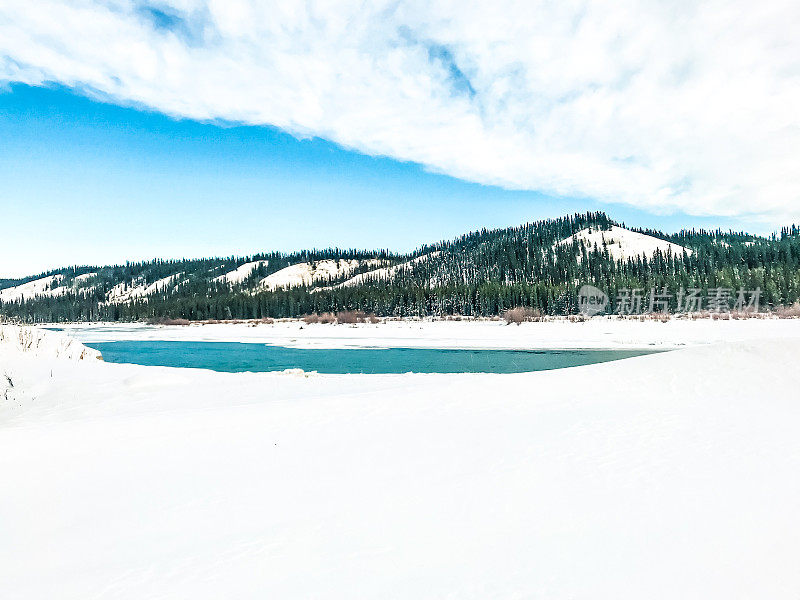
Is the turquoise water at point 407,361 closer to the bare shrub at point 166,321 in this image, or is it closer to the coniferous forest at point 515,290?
the coniferous forest at point 515,290

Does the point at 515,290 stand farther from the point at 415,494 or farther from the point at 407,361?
the point at 415,494

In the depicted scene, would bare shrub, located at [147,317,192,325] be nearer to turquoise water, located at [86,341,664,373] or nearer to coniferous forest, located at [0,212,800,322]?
coniferous forest, located at [0,212,800,322]

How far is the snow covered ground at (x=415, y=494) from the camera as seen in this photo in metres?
3.60

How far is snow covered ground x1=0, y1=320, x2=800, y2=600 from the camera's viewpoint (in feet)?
11.8

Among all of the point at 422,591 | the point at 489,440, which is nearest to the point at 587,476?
the point at 489,440

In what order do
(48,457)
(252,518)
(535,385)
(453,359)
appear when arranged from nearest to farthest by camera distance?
1. (252,518)
2. (48,457)
3. (535,385)
4. (453,359)

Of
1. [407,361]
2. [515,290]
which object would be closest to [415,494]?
[407,361]

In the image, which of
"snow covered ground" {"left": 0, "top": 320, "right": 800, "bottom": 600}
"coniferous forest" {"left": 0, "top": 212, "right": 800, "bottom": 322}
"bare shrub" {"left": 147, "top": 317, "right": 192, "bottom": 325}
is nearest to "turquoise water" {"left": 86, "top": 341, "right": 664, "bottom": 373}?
"snow covered ground" {"left": 0, "top": 320, "right": 800, "bottom": 600}

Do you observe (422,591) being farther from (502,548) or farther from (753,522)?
(753,522)

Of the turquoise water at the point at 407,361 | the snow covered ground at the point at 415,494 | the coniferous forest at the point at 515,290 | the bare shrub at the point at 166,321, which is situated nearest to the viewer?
the snow covered ground at the point at 415,494

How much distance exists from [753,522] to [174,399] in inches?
418

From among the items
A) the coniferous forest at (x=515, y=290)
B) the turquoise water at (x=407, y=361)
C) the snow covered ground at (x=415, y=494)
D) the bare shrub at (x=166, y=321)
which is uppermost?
the coniferous forest at (x=515, y=290)

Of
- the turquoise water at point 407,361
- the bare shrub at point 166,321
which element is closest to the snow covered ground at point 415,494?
the turquoise water at point 407,361

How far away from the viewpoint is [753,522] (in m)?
4.33
